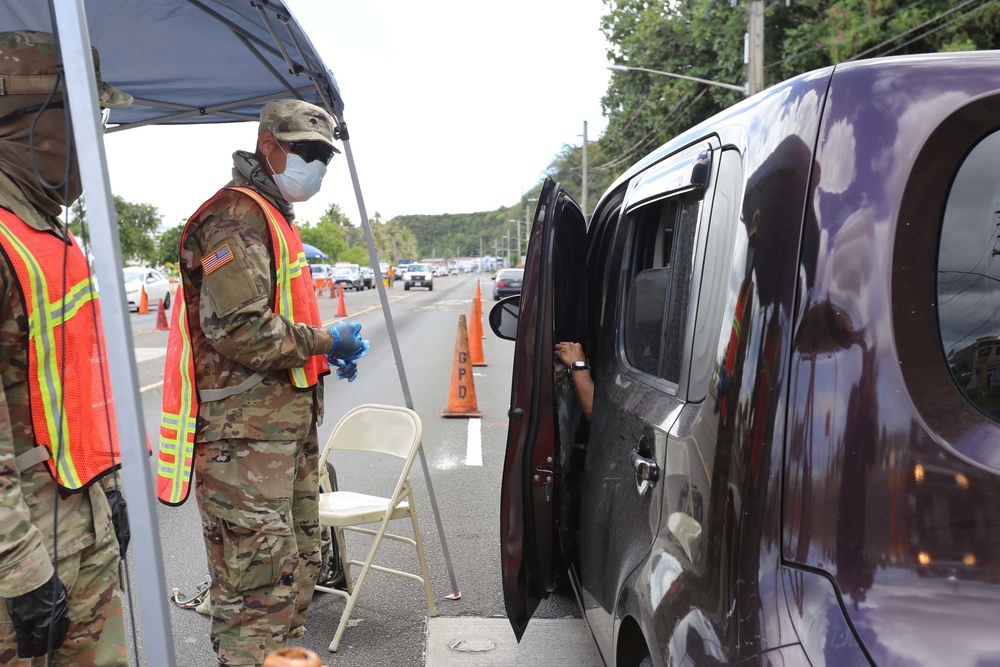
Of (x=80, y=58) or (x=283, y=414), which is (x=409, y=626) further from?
(x=80, y=58)

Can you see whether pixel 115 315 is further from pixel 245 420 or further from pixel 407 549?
pixel 407 549

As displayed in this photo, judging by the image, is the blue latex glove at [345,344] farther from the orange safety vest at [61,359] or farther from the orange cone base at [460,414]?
the orange cone base at [460,414]

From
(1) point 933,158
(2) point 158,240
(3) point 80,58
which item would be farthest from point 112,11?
(2) point 158,240

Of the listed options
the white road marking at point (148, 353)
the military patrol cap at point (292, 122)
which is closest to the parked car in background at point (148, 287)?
the white road marking at point (148, 353)

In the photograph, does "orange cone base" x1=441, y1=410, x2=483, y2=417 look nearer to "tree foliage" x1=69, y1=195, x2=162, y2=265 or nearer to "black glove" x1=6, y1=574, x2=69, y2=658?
"black glove" x1=6, y1=574, x2=69, y2=658

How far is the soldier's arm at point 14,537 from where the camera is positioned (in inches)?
67.1

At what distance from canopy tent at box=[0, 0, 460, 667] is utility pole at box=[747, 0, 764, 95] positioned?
47.5 ft

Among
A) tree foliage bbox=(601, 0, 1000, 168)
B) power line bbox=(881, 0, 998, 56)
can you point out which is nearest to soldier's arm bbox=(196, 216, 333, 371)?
tree foliage bbox=(601, 0, 1000, 168)

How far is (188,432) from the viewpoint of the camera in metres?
2.79

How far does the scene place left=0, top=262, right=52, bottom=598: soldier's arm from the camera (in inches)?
67.1

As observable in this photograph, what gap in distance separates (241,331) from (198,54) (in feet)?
4.99

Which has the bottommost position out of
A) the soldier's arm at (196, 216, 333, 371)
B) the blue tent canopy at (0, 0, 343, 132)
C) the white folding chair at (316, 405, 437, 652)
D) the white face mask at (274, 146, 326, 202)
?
the white folding chair at (316, 405, 437, 652)

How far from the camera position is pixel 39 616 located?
178cm

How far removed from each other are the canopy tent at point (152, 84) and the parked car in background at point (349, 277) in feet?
149
